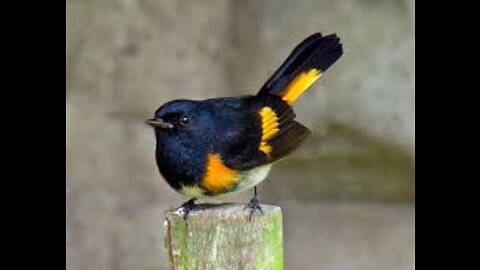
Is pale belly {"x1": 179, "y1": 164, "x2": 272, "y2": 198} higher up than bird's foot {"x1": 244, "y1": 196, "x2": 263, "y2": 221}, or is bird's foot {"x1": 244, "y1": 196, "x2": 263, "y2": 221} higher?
pale belly {"x1": 179, "y1": 164, "x2": 272, "y2": 198}

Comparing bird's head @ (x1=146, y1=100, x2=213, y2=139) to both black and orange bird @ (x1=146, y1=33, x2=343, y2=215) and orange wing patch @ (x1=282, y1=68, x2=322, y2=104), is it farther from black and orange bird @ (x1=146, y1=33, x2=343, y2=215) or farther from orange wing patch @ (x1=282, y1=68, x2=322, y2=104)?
orange wing patch @ (x1=282, y1=68, x2=322, y2=104)

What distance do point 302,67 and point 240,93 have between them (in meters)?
1.59

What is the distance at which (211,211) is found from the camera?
2848 millimetres

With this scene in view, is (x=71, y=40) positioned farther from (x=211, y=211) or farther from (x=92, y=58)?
(x=211, y=211)

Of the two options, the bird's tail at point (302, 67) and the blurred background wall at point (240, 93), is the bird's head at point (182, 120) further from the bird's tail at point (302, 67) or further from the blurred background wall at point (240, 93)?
the blurred background wall at point (240, 93)

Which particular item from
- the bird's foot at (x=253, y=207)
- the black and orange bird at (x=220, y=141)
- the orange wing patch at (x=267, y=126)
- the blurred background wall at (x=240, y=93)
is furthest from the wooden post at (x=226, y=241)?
the blurred background wall at (x=240, y=93)

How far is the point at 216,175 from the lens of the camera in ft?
10.9

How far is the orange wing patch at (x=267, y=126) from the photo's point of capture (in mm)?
3473

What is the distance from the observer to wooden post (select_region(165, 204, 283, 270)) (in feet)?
8.98

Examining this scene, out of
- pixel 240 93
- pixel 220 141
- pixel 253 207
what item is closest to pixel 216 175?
pixel 220 141

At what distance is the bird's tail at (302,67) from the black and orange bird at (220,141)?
106 millimetres

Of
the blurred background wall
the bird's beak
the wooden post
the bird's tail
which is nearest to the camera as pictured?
the wooden post

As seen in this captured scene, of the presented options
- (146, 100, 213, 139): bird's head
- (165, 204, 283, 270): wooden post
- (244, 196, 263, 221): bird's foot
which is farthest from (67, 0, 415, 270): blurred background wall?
(165, 204, 283, 270): wooden post
